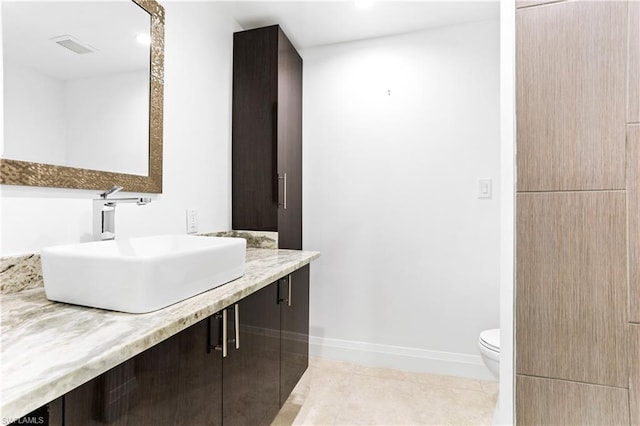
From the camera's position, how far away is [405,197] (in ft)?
7.39

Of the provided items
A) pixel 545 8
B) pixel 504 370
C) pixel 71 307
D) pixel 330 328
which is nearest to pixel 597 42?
pixel 545 8

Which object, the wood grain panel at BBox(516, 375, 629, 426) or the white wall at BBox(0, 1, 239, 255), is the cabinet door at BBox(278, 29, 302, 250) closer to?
the white wall at BBox(0, 1, 239, 255)

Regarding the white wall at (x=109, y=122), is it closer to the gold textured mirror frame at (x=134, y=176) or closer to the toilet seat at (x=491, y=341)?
the gold textured mirror frame at (x=134, y=176)

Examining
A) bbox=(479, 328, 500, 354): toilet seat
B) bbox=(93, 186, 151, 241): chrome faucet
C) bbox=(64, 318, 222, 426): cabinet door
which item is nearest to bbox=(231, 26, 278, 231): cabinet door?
bbox=(93, 186, 151, 241): chrome faucet

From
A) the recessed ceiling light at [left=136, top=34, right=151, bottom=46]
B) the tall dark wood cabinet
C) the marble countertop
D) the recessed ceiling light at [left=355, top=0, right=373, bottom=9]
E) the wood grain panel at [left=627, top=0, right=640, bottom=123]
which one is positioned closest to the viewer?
the marble countertop

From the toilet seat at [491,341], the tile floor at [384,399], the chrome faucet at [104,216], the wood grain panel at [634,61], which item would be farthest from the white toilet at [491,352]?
the chrome faucet at [104,216]

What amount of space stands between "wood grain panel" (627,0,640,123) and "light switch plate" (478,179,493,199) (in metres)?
1.36

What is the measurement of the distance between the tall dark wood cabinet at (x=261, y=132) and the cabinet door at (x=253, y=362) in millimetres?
742

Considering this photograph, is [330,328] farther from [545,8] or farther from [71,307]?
[545,8]

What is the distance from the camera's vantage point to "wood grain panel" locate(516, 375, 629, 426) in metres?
0.78

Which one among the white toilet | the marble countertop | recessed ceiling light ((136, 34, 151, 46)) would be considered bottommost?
the white toilet

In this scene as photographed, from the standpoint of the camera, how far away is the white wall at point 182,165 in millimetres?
1042

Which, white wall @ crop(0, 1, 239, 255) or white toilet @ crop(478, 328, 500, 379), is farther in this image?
white toilet @ crop(478, 328, 500, 379)

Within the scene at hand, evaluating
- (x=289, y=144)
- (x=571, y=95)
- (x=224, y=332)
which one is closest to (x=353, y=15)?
(x=289, y=144)
